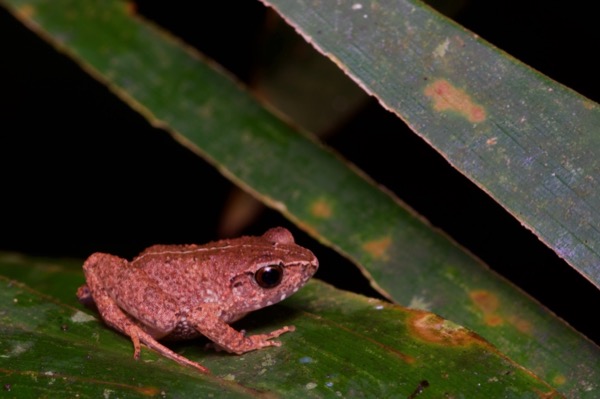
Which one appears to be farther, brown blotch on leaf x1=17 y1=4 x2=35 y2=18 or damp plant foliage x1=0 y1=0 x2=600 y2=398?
brown blotch on leaf x1=17 y1=4 x2=35 y2=18

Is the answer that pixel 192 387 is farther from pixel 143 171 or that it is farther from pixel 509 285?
pixel 143 171

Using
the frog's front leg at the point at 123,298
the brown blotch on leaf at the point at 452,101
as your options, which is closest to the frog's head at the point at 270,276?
the frog's front leg at the point at 123,298

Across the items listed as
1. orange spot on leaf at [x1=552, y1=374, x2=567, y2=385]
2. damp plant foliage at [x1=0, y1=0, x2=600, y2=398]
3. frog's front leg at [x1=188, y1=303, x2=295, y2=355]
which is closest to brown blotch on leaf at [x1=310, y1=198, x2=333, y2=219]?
damp plant foliage at [x1=0, y1=0, x2=600, y2=398]

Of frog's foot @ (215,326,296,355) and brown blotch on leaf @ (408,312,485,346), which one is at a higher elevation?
brown blotch on leaf @ (408,312,485,346)

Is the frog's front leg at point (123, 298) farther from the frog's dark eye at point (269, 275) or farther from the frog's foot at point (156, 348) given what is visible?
the frog's dark eye at point (269, 275)

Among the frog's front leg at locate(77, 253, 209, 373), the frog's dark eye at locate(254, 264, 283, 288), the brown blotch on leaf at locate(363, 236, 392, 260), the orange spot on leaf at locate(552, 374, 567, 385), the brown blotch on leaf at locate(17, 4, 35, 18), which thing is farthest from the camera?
the brown blotch on leaf at locate(17, 4, 35, 18)

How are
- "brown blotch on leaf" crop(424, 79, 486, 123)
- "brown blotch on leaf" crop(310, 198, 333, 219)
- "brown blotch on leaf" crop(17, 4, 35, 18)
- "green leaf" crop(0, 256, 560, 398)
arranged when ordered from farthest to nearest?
"brown blotch on leaf" crop(17, 4, 35, 18), "brown blotch on leaf" crop(310, 198, 333, 219), "brown blotch on leaf" crop(424, 79, 486, 123), "green leaf" crop(0, 256, 560, 398)

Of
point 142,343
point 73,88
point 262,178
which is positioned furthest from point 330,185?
point 73,88

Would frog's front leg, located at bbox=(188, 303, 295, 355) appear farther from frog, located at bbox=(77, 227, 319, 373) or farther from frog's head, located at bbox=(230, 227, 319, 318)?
frog's head, located at bbox=(230, 227, 319, 318)

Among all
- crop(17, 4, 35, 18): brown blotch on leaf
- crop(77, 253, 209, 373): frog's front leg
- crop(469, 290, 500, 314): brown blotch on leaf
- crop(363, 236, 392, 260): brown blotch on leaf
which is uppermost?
crop(17, 4, 35, 18): brown blotch on leaf
